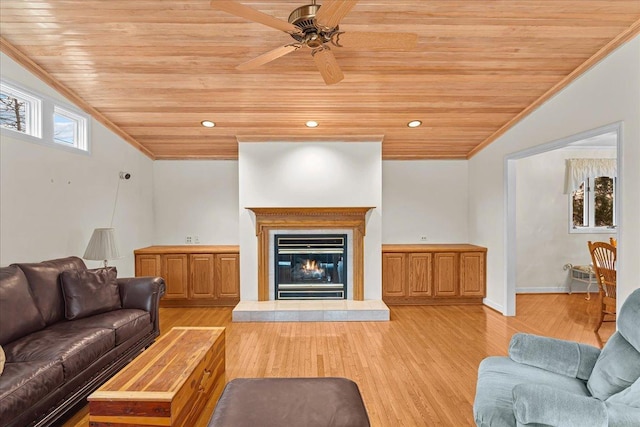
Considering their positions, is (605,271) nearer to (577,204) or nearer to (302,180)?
(577,204)

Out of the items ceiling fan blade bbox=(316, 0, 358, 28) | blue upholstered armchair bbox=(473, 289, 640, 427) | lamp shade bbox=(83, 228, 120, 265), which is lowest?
blue upholstered armchair bbox=(473, 289, 640, 427)

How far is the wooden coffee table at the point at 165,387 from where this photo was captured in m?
1.92

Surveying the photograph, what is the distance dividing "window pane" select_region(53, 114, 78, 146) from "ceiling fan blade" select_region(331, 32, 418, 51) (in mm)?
3312

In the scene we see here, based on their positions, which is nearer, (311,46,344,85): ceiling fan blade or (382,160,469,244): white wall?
(311,46,344,85): ceiling fan blade

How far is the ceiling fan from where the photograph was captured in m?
1.95

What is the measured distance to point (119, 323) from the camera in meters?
3.07

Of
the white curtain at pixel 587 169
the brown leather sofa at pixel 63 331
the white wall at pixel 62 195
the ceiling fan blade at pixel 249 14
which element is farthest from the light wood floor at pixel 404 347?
the ceiling fan blade at pixel 249 14

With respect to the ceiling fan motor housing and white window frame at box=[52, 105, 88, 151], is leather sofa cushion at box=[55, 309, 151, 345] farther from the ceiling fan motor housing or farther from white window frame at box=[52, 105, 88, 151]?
the ceiling fan motor housing

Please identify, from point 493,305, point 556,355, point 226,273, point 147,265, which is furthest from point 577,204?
point 147,265

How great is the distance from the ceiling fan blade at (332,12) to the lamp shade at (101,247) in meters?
3.39

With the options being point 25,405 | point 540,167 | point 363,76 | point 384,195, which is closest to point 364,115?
point 363,76

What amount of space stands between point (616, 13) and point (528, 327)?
3.39 metres

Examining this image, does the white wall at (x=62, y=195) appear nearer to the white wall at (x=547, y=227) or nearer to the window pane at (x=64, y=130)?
the window pane at (x=64, y=130)

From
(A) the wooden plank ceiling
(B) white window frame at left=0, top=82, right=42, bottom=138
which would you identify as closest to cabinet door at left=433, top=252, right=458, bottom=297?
(A) the wooden plank ceiling
